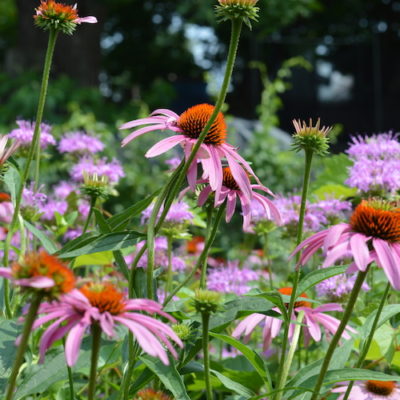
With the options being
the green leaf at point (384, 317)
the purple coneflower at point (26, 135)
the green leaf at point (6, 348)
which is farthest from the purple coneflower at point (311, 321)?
the purple coneflower at point (26, 135)

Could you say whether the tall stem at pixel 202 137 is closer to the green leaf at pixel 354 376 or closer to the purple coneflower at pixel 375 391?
the green leaf at pixel 354 376

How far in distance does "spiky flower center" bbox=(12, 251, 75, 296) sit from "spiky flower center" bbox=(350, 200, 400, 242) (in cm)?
39

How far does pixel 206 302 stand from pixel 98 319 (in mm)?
219

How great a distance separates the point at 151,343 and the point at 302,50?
27.3ft

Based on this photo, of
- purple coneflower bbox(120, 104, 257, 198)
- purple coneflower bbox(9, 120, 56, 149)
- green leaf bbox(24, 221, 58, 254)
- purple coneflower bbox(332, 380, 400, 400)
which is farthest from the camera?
purple coneflower bbox(9, 120, 56, 149)

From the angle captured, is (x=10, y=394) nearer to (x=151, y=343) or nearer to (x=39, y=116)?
(x=151, y=343)

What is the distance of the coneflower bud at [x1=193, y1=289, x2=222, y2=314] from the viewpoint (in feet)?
2.86

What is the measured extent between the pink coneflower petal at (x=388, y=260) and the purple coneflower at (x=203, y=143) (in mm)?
226

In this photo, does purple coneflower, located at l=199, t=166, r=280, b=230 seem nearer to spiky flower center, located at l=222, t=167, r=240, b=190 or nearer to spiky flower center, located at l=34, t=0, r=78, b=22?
spiky flower center, located at l=222, t=167, r=240, b=190

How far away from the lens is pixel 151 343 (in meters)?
0.67

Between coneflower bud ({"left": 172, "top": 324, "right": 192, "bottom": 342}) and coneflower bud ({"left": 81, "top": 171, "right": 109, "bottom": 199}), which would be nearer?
coneflower bud ({"left": 172, "top": 324, "right": 192, "bottom": 342})

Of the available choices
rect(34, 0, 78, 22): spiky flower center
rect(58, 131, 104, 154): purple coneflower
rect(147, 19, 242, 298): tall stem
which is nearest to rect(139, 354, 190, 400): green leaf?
rect(147, 19, 242, 298): tall stem

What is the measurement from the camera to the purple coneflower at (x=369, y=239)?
0.80 m

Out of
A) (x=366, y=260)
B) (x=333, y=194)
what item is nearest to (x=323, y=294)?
(x=333, y=194)
